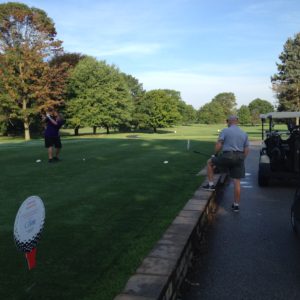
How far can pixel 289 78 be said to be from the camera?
57000 millimetres

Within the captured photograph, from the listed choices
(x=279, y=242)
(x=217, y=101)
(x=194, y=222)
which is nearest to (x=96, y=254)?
(x=194, y=222)

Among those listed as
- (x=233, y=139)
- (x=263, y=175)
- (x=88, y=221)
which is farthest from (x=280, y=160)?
(x=88, y=221)

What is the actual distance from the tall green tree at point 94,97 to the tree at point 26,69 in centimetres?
252

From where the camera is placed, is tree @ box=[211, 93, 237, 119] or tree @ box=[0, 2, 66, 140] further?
tree @ box=[211, 93, 237, 119]

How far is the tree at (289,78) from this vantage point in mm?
54812

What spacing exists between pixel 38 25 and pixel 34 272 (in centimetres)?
4723

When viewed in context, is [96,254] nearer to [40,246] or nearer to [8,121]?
[40,246]

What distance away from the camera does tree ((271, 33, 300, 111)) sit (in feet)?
180

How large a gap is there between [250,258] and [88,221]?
6.89 ft

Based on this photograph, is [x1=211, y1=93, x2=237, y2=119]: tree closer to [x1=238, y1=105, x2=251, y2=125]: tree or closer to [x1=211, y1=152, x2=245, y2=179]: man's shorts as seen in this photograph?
[x1=238, y1=105, x2=251, y2=125]: tree

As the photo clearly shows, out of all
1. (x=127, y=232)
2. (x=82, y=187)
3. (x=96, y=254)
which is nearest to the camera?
(x=96, y=254)

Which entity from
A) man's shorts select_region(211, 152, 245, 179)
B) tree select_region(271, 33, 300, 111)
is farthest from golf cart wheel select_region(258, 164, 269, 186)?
tree select_region(271, 33, 300, 111)

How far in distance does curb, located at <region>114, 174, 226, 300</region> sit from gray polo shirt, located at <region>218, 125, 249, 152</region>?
194 centimetres

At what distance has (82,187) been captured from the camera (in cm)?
801
